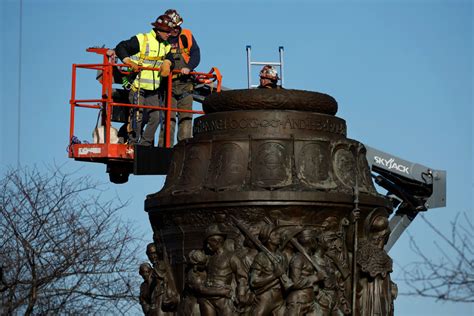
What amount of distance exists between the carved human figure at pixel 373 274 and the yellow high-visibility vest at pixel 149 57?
6.19 metres

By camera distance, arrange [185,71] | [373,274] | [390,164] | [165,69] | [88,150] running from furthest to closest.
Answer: [390,164]
[185,71]
[88,150]
[165,69]
[373,274]

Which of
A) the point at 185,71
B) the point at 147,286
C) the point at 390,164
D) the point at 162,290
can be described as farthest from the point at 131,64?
the point at 162,290

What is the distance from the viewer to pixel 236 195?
2712cm

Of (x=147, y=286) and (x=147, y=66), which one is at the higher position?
(x=147, y=66)

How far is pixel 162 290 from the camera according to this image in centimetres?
2784

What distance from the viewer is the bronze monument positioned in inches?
1059

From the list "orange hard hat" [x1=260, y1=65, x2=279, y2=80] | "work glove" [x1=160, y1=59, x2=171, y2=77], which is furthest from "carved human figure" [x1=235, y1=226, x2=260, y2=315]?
"work glove" [x1=160, y1=59, x2=171, y2=77]

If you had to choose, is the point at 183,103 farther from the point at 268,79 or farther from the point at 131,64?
the point at 268,79

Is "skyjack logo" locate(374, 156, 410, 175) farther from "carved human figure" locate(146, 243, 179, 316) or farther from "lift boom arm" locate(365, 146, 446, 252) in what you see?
"carved human figure" locate(146, 243, 179, 316)

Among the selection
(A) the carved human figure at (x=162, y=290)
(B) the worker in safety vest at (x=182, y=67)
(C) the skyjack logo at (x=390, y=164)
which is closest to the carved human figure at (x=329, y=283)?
(A) the carved human figure at (x=162, y=290)

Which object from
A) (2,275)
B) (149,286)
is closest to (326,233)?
(149,286)

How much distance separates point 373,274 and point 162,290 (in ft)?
9.23

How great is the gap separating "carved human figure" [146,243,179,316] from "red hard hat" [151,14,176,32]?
5874 mm

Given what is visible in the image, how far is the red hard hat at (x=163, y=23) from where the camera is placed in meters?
33.0
